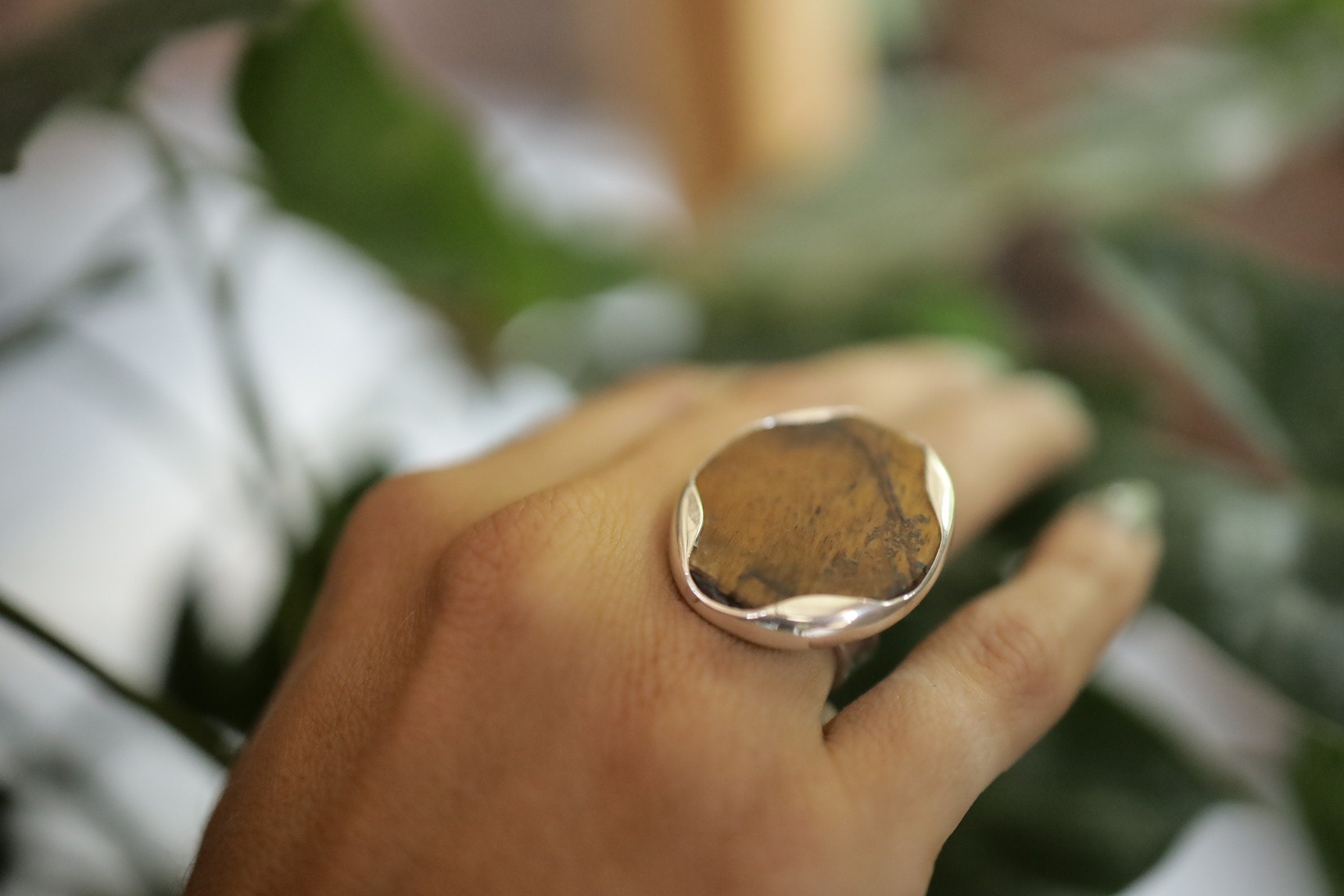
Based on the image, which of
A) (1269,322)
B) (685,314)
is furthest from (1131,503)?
(685,314)

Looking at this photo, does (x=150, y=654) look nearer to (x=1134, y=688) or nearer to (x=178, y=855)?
(x=178, y=855)

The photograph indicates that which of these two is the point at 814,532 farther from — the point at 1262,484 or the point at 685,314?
the point at 685,314

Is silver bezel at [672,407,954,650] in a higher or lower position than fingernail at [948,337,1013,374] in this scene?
higher

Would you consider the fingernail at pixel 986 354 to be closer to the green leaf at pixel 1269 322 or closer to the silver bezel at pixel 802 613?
the green leaf at pixel 1269 322

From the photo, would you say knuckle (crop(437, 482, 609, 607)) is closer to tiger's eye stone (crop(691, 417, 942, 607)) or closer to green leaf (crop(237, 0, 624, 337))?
tiger's eye stone (crop(691, 417, 942, 607))

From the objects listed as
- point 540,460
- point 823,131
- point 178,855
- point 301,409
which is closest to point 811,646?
point 540,460

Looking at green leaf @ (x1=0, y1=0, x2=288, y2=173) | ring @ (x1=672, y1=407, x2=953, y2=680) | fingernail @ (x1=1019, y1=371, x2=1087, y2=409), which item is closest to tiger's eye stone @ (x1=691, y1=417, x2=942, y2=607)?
ring @ (x1=672, y1=407, x2=953, y2=680)

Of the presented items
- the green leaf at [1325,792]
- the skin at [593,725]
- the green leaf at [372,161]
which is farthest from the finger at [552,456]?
the green leaf at [1325,792]
